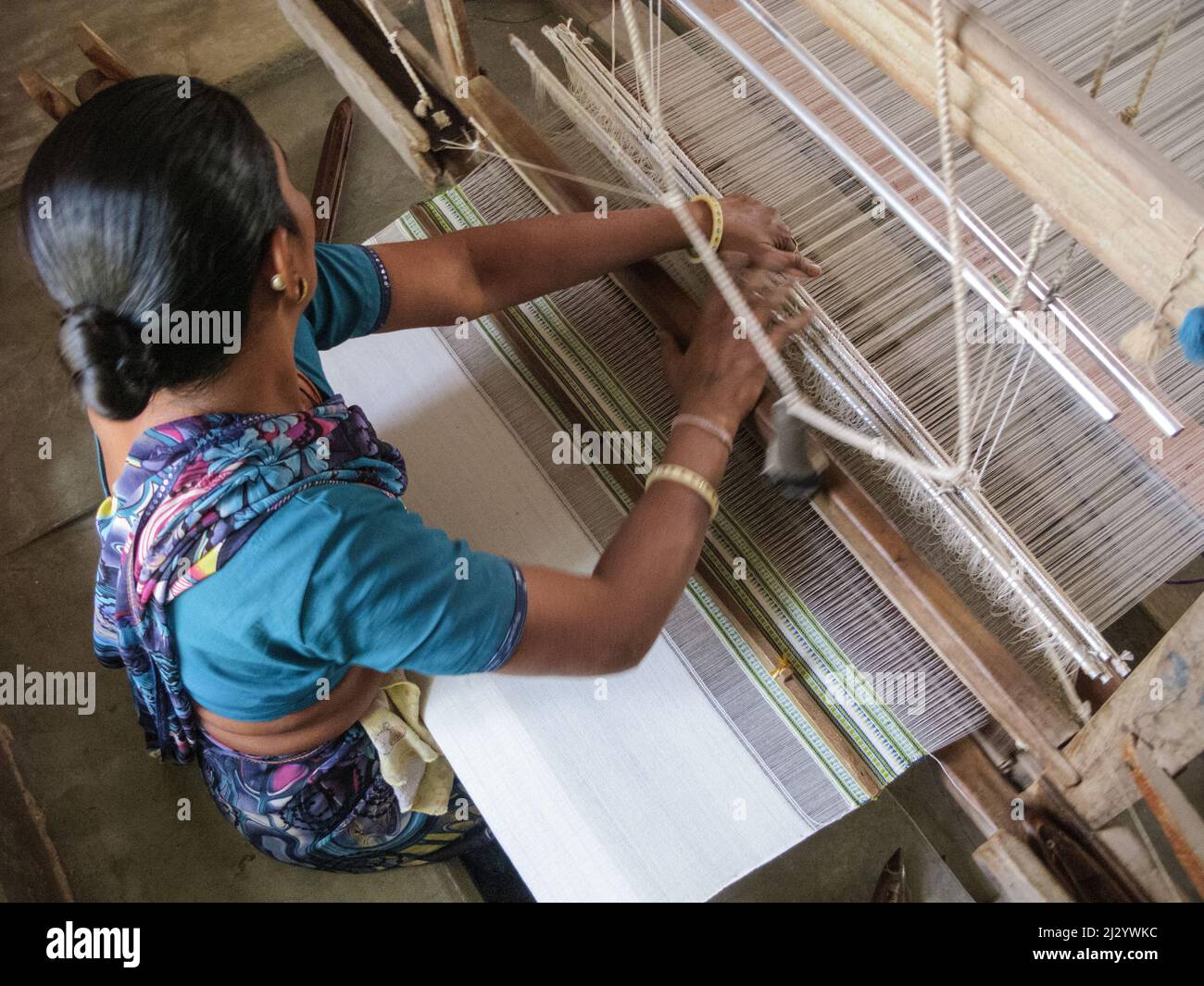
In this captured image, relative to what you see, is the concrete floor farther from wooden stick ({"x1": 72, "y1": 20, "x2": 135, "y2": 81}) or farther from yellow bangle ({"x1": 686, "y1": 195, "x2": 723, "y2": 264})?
yellow bangle ({"x1": 686, "y1": 195, "x2": 723, "y2": 264})

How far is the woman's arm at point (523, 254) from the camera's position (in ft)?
5.59

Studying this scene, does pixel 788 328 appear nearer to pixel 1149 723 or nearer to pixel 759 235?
pixel 759 235

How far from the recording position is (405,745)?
1736mm

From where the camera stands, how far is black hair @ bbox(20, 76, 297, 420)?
1.06m

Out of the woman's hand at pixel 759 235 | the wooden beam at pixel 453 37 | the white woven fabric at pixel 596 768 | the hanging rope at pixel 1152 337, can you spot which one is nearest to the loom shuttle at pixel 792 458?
the woman's hand at pixel 759 235

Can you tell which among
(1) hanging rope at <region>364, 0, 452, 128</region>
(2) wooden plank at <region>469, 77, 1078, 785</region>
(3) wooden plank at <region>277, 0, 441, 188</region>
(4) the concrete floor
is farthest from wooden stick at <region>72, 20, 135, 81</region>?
(2) wooden plank at <region>469, 77, 1078, 785</region>

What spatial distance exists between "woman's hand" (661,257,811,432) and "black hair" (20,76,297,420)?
705 millimetres

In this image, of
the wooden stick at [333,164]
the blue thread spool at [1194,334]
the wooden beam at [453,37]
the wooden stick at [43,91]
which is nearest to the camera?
the blue thread spool at [1194,334]

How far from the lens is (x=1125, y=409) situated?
154 centimetres

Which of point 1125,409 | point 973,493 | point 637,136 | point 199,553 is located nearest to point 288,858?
point 199,553

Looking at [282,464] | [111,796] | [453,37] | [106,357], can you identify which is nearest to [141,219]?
[106,357]

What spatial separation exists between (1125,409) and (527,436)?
1048 millimetres

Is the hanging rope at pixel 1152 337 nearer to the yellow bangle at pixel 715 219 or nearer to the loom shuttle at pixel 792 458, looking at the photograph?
the loom shuttle at pixel 792 458

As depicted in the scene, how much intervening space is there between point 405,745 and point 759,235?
1088 mm
